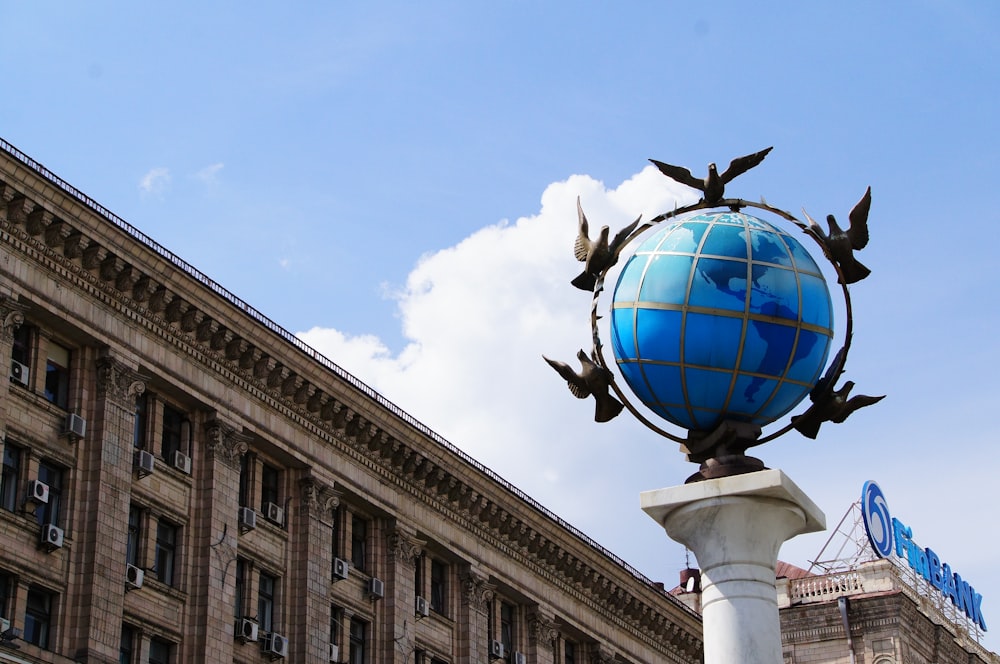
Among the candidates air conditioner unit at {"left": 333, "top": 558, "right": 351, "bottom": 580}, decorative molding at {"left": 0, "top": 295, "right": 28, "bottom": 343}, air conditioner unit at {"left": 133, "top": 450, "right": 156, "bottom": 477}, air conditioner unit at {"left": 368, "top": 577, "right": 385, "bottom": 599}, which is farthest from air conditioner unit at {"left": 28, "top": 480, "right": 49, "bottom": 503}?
air conditioner unit at {"left": 368, "top": 577, "right": 385, "bottom": 599}

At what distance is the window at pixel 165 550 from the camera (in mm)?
34094

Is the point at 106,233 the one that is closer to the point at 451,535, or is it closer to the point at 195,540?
the point at 195,540

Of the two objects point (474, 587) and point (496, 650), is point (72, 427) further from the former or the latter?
point (496, 650)

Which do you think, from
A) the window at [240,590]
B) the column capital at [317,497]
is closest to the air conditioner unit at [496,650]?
the column capital at [317,497]

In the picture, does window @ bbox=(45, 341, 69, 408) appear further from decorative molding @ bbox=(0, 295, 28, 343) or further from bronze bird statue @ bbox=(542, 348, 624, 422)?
bronze bird statue @ bbox=(542, 348, 624, 422)

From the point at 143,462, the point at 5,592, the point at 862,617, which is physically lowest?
the point at 5,592

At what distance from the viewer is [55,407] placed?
32375 mm

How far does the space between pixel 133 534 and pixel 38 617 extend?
2.93 meters

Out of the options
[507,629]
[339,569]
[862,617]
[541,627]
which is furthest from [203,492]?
[862,617]

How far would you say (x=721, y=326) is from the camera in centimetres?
981

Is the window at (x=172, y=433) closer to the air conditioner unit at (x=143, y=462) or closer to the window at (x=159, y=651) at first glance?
the air conditioner unit at (x=143, y=462)

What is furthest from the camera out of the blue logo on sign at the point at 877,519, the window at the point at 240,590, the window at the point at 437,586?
the blue logo on sign at the point at 877,519

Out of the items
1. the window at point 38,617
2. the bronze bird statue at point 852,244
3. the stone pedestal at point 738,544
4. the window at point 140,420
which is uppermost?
the window at point 140,420

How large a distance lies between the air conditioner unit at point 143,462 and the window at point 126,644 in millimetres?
2873
